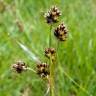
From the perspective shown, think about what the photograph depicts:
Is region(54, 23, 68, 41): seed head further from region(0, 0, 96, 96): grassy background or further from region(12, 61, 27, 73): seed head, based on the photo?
region(0, 0, 96, 96): grassy background

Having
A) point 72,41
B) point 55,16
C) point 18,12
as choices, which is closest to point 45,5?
point 18,12

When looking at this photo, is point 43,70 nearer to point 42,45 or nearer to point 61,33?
point 61,33

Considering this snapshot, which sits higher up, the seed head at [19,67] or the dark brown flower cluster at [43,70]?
the seed head at [19,67]

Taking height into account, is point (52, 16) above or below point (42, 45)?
below

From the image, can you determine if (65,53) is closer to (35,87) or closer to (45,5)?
(35,87)

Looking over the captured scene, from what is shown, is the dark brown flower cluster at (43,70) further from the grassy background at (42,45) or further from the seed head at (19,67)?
the grassy background at (42,45)

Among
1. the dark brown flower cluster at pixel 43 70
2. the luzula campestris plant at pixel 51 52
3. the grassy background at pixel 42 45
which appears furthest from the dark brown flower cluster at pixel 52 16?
the grassy background at pixel 42 45

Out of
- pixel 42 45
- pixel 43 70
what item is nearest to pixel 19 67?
pixel 43 70

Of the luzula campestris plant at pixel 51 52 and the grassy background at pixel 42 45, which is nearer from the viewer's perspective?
the luzula campestris plant at pixel 51 52

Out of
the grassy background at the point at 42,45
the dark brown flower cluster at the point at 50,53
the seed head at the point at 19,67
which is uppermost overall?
the grassy background at the point at 42,45

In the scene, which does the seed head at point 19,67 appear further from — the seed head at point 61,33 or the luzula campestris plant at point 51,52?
the seed head at point 61,33
